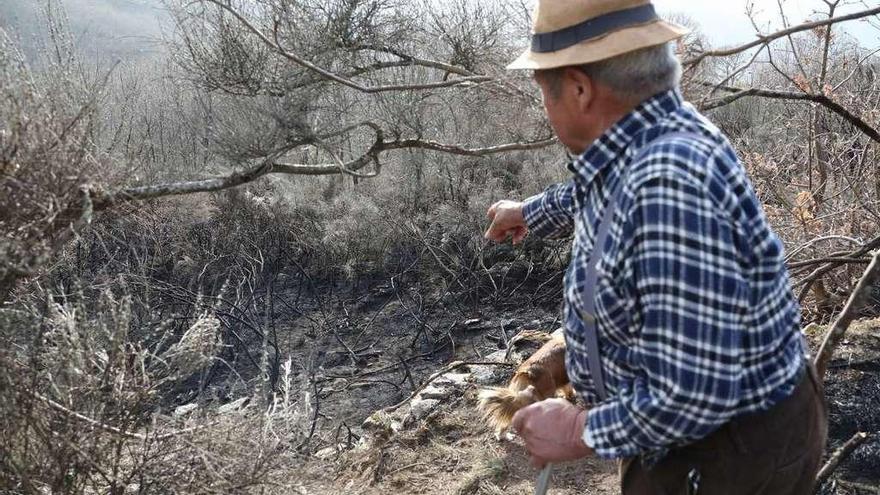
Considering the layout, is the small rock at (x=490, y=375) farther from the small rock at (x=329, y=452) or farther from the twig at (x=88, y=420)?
the twig at (x=88, y=420)

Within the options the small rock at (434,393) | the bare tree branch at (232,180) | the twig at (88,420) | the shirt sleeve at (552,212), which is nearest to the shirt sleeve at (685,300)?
the shirt sleeve at (552,212)

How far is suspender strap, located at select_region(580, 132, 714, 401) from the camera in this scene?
143 cm

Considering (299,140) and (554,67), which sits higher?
(554,67)

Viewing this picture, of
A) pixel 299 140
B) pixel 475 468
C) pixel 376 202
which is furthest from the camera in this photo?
pixel 376 202

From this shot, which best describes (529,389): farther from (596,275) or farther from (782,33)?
(782,33)

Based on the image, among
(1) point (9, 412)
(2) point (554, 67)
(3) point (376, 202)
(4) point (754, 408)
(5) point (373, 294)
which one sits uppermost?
(2) point (554, 67)

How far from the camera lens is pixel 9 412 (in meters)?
2.92

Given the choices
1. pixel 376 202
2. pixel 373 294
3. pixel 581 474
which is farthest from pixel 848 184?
pixel 376 202

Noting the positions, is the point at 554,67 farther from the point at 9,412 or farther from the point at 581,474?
the point at 581,474

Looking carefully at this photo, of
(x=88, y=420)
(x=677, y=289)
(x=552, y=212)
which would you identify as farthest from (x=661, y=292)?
(x=88, y=420)

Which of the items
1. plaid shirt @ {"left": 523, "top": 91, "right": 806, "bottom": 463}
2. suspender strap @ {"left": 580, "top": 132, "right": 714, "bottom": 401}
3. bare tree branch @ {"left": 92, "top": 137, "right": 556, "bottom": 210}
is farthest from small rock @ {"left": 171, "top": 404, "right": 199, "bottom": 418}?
plaid shirt @ {"left": 523, "top": 91, "right": 806, "bottom": 463}

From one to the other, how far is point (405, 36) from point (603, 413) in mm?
8906

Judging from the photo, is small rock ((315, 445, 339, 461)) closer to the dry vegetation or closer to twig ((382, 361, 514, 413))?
the dry vegetation

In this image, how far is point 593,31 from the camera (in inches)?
60.2
